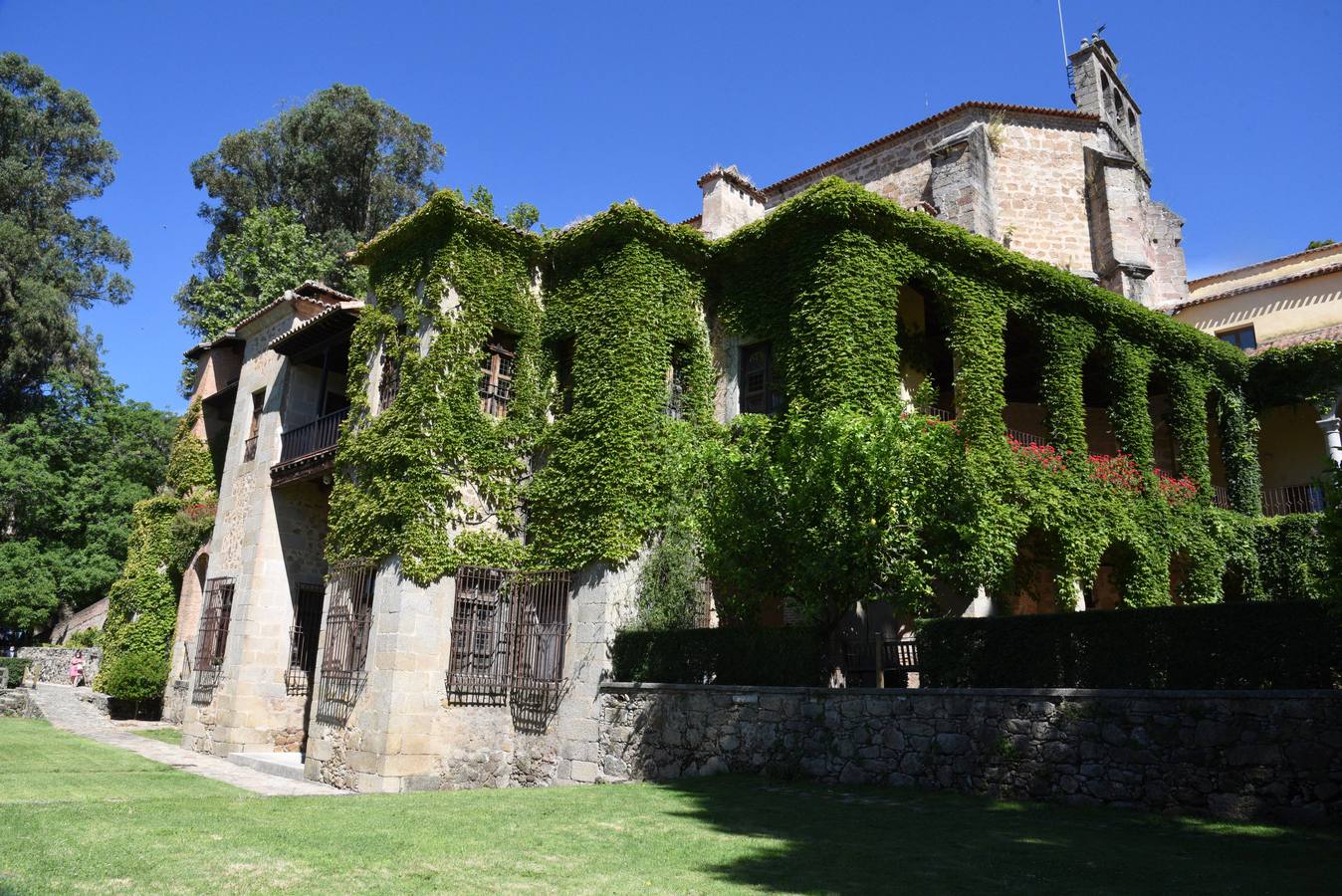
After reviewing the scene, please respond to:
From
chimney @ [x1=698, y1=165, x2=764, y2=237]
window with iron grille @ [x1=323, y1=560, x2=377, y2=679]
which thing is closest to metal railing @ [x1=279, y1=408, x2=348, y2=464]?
window with iron grille @ [x1=323, y1=560, x2=377, y2=679]

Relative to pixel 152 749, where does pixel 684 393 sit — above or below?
above

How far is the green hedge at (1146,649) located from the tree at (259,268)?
92.0 ft

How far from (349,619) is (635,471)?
18.7 feet

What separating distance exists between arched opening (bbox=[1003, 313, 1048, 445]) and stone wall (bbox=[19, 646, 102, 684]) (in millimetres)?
27788

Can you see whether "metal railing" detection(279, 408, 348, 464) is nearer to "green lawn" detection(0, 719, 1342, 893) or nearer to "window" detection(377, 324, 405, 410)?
"window" detection(377, 324, 405, 410)

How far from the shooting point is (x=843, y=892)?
20.3 ft

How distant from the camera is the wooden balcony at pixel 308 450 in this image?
18250mm

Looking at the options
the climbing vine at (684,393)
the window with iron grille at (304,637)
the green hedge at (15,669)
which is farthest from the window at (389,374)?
the green hedge at (15,669)

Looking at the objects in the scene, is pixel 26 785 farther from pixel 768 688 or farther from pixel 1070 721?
pixel 1070 721

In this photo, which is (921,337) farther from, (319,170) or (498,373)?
(319,170)

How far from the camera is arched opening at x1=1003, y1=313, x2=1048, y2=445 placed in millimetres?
19875

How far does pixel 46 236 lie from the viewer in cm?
3641

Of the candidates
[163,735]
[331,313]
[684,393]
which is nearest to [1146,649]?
[684,393]

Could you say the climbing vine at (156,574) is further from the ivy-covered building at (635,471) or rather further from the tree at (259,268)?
the tree at (259,268)
